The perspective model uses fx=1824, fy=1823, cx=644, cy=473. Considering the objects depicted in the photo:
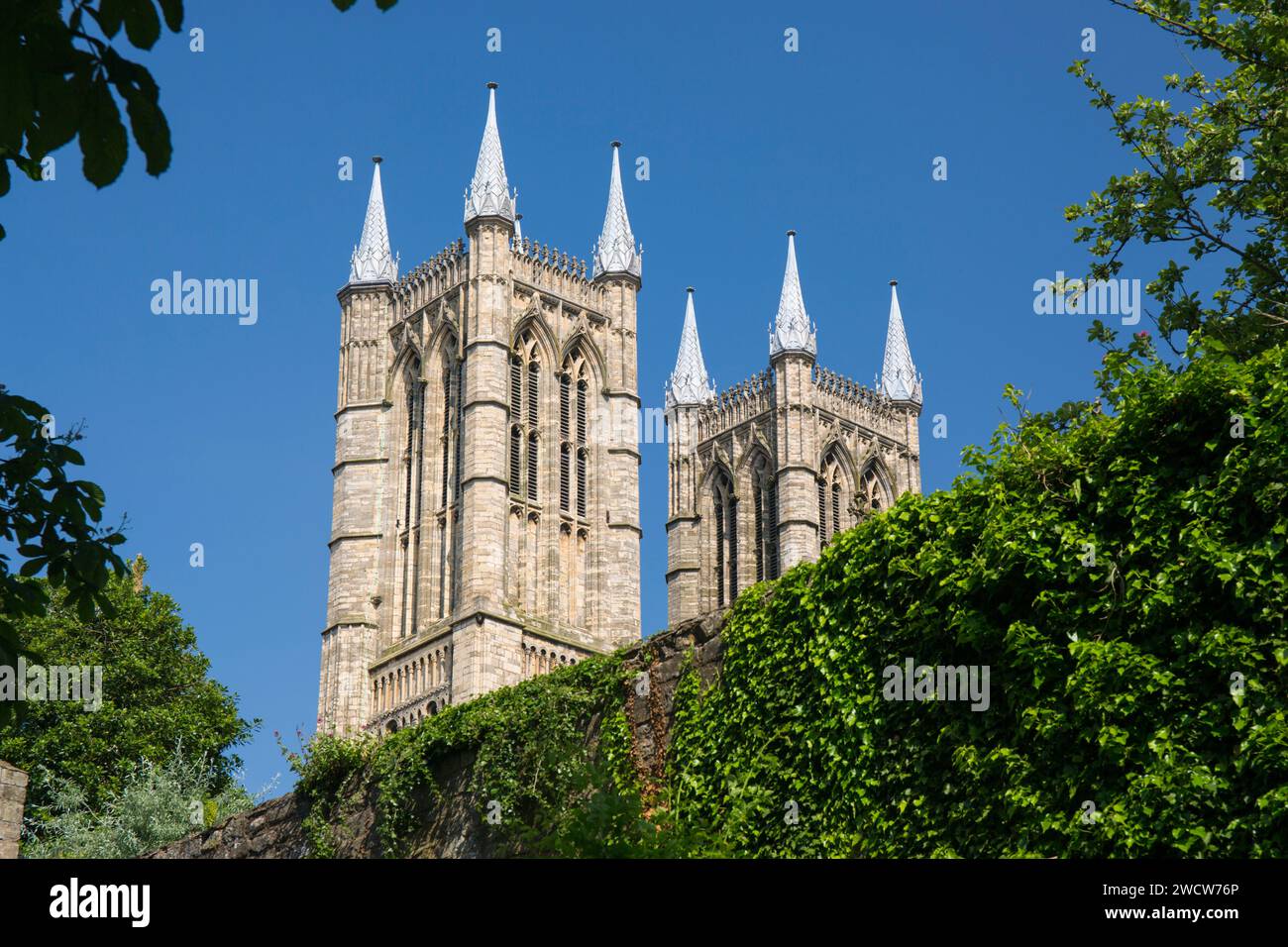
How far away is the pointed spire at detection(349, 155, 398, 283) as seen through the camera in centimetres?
6300

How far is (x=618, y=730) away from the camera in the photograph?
1539cm

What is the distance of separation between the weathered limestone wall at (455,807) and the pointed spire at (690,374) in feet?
175

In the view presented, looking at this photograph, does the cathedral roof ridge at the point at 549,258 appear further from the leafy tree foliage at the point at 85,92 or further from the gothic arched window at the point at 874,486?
the leafy tree foliage at the point at 85,92

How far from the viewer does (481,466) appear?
56812 millimetres

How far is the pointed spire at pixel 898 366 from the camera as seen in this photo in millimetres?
74000

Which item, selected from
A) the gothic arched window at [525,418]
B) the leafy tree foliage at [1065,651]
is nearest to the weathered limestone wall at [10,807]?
the leafy tree foliage at [1065,651]

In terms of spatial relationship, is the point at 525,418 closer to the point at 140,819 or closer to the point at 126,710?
the point at 126,710

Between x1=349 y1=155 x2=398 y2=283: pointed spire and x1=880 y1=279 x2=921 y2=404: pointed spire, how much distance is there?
21.6 meters

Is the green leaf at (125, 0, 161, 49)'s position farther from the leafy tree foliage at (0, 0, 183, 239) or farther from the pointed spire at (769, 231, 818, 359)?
the pointed spire at (769, 231, 818, 359)

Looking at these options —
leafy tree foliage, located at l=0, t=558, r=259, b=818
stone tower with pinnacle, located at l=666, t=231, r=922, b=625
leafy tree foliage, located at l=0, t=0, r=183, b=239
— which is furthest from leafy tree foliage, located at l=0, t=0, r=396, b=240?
stone tower with pinnacle, located at l=666, t=231, r=922, b=625

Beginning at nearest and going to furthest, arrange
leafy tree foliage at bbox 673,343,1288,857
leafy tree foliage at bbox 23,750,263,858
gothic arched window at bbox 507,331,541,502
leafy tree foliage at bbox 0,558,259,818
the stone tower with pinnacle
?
leafy tree foliage at bbox 673,343,1288,857 → leafy tree foliage at bbox 23,750,263,858 → leafy tree foliage at bbox 0,558,259,818 → gothic arched window at bbox 507,331,541,502 → the stone tower with pinnacle
